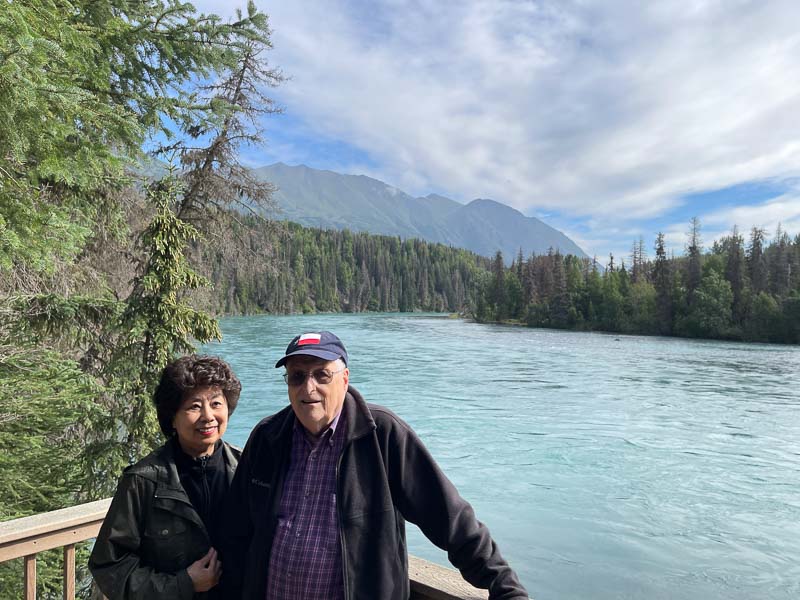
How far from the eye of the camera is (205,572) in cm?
182

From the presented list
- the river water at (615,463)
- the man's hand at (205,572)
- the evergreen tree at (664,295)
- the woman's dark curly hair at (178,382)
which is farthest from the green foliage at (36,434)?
the evergreen tree at (664,295)

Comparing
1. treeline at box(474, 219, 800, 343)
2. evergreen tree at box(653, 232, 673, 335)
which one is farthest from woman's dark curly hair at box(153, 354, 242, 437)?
evergreen tree at box(653, 232, 673, 335)

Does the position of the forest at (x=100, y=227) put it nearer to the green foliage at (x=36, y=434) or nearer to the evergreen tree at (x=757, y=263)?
the green foliage at (x=36, y=434)

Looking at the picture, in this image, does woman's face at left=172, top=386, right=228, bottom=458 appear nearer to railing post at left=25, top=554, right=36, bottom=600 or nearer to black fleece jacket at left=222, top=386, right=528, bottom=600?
black fleece jacket at left=222, top=386, right=528, bottom=600

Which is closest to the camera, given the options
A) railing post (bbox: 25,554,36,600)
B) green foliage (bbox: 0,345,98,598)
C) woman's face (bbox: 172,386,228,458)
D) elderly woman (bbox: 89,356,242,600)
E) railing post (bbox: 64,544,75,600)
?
elderly woman (bbox: 89,356,242,600)

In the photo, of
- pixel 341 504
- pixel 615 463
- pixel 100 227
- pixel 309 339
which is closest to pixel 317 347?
pixel 309 339

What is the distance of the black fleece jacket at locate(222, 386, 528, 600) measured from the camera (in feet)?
5.56

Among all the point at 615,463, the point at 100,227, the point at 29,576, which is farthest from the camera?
the point at 615,463

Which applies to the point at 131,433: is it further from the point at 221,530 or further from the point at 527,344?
the point at 527,344

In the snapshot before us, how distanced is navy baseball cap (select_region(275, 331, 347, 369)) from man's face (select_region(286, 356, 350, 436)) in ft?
0.08

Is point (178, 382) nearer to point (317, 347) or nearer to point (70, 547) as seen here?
point (317, 347)

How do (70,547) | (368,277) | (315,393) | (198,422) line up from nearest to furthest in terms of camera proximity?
(315,393)
(198,422)
(70,547)
(368,277)

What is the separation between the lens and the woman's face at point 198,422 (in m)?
2.00

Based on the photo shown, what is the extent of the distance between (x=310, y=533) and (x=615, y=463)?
45.0ft
